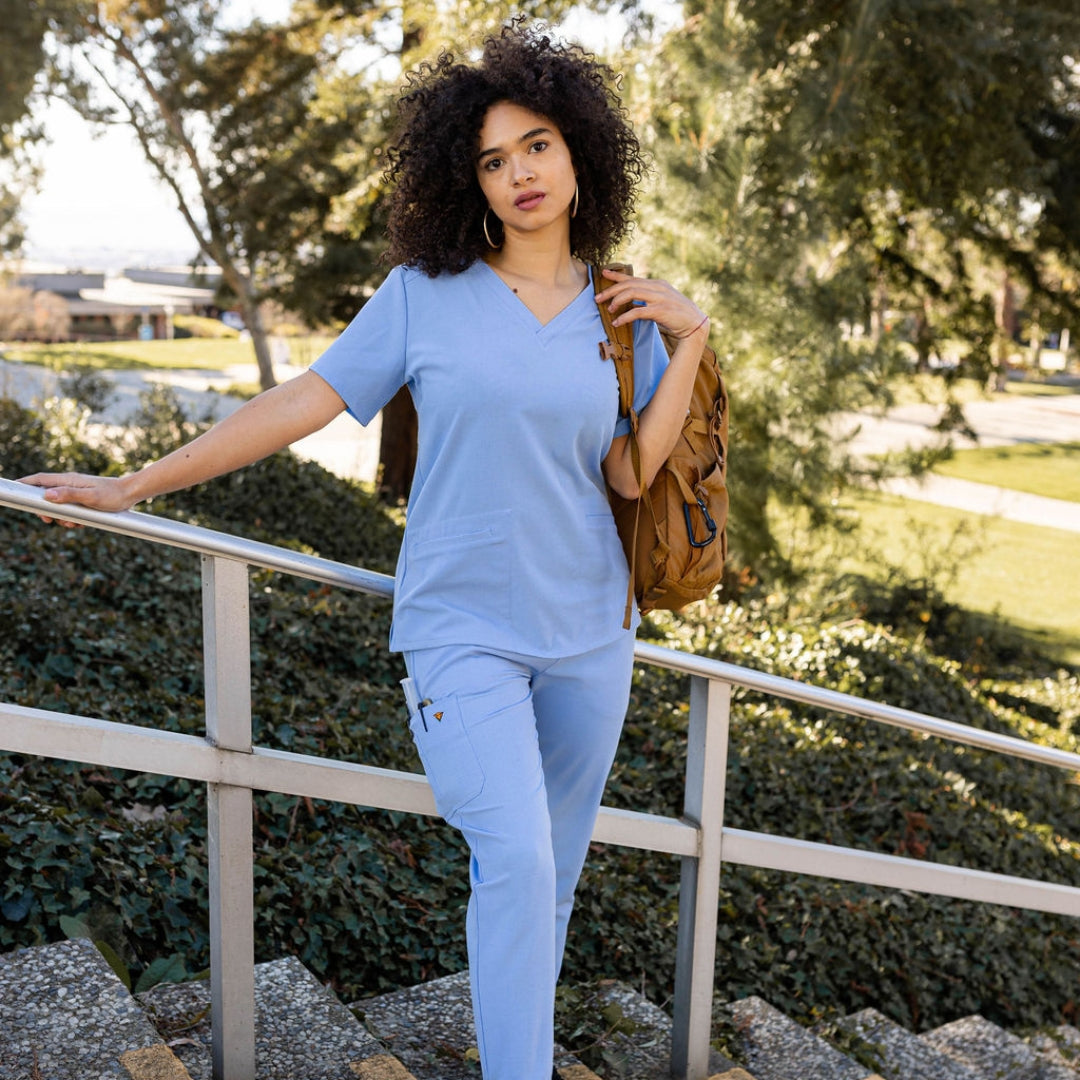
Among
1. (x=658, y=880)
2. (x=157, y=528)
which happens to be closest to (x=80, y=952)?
(x=157, y=528)

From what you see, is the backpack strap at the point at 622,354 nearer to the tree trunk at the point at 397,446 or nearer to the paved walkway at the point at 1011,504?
the tree trunk at the point at 397,446

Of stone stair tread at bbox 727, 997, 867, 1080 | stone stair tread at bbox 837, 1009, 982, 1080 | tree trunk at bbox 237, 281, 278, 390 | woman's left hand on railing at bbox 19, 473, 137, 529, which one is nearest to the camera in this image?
woman's left hand on railing at bbox 19, 473, 137, 529

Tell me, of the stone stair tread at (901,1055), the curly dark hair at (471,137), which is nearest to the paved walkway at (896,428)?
the stone stair tread at (901,1055)

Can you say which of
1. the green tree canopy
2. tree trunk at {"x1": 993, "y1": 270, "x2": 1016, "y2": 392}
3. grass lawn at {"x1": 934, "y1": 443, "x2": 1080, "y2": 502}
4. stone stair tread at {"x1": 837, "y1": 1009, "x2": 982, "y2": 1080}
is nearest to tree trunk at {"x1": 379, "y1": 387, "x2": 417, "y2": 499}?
the green tree canopy

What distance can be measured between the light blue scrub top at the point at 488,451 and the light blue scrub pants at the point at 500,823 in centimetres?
6

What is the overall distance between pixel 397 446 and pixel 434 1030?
857cm

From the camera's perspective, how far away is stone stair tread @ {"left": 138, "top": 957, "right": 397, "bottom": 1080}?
6.45ft

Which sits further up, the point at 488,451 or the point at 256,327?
the point at 488,451

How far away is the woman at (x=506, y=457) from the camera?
5.66ft

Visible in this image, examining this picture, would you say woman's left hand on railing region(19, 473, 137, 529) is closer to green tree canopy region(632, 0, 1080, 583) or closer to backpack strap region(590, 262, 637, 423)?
backpack strap region(590, 262, 637, 423)

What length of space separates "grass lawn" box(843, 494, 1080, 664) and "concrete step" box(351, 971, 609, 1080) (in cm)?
595

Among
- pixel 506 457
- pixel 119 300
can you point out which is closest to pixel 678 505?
pixel 506 457

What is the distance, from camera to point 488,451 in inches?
70.7

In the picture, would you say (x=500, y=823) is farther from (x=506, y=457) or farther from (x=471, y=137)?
(x=471, y=137)
